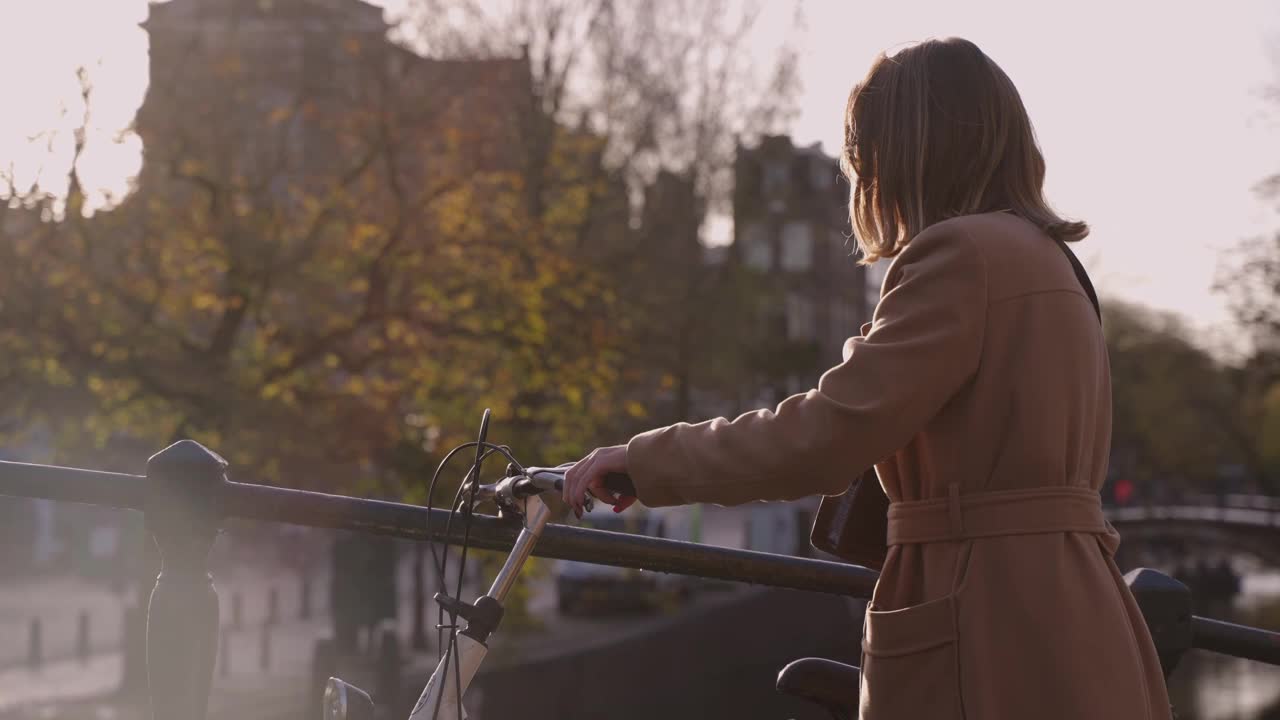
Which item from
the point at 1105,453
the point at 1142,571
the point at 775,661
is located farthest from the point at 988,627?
the point at 775,661

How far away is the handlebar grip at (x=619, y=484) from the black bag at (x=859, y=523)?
301mm

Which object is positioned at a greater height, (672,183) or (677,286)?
(672,183)

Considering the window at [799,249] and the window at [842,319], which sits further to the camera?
the window at [842,319]

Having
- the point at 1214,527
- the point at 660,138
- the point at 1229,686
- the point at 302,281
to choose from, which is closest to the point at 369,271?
the point at 302,281

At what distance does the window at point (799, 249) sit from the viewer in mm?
53344

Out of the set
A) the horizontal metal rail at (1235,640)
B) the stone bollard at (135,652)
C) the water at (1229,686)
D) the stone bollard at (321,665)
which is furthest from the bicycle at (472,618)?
the water at (1229,686)

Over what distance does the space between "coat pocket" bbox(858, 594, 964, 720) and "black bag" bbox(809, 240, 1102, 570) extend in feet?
0.60

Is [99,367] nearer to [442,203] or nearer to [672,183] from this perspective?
[442,203]

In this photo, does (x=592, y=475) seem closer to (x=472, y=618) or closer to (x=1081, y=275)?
(x=472, y=618)

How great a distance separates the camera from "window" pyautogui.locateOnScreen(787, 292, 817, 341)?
50.7 m

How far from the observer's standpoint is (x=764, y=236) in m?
29.0

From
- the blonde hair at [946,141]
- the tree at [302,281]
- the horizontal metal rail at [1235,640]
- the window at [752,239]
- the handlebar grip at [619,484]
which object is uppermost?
the window at [752,239]

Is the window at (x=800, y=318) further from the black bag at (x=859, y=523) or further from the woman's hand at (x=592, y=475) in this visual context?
the woman's hand at (x=592, y=475)

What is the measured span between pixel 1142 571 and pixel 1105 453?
84cm
